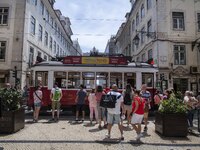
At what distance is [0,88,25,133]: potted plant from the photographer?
8211 millimetres

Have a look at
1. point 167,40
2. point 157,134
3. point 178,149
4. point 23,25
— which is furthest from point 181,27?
point 178,149

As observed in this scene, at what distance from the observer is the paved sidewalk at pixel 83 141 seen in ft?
22.4

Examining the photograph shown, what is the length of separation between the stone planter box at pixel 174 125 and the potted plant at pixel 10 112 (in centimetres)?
508

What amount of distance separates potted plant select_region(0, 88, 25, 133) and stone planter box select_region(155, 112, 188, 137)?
5081mm

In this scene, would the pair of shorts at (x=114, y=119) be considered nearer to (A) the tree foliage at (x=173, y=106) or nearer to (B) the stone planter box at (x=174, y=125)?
(B) the stone planter box at (x=174, y=125)

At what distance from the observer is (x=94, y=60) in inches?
546

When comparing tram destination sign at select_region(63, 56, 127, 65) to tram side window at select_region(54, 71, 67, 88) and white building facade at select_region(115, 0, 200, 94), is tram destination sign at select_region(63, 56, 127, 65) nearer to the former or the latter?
tram side window at select_region(54, 71, 67, 88)

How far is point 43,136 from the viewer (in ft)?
26.3

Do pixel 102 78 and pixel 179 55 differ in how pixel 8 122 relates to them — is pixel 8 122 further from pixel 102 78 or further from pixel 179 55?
pixel 179 55

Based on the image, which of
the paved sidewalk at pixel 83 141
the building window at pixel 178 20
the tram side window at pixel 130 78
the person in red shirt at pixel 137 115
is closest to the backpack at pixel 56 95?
the paved sidewalk at pixel 83 141

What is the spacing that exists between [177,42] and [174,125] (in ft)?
49.0

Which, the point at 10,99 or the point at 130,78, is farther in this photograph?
the point at 130,78

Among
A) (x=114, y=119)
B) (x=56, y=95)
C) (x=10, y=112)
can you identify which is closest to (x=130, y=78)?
(x=56, y=95)

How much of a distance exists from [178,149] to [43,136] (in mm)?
4281
